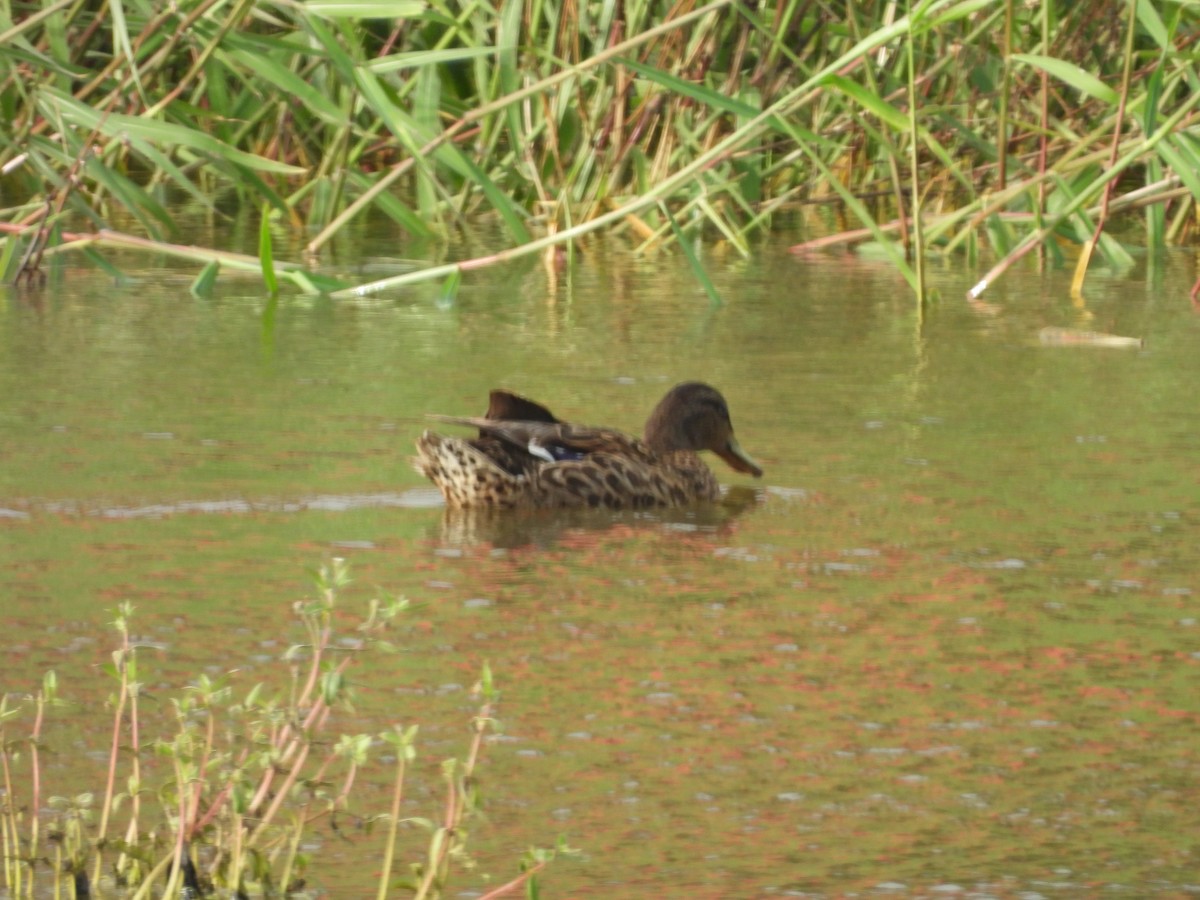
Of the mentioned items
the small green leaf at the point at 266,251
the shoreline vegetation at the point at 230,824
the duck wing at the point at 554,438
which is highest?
the small green leaf at the point at 266,251

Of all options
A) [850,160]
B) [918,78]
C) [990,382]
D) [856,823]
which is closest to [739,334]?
[990,382]

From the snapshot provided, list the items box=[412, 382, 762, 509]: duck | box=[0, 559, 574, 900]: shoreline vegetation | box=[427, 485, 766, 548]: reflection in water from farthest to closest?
box=[412, 382, 762, 509]: duck
box=[427, 485, 766, 548]: reflection in water
box=[0, 559, 574, 900]: shoreline vegetation

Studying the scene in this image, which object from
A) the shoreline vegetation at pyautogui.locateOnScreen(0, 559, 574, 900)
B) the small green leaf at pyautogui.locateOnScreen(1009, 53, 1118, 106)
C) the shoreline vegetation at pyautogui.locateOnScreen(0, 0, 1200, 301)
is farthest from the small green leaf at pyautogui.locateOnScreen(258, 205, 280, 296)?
the shoreline vegetation at pyautogui.locateOnScreen(0, 559, 574, 900)

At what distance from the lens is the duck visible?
6.86 m

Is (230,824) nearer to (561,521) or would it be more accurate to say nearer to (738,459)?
(561,521)

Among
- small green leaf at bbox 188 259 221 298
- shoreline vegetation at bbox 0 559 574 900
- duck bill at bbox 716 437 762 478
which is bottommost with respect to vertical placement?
shoreline vegetation at bbox 0 559 574 900

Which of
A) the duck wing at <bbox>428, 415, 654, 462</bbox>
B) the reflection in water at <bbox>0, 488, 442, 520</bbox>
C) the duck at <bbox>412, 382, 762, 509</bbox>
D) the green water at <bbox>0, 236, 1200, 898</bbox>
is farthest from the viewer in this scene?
the duck wing at <bbox>428, 415, 654, 462</bbox>

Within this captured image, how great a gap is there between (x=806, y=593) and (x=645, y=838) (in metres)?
1.82

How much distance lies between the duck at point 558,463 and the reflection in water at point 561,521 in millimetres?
39

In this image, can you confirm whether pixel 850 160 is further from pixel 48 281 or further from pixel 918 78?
pixel 48 281

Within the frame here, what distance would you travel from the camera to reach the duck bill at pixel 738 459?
727 centimetres

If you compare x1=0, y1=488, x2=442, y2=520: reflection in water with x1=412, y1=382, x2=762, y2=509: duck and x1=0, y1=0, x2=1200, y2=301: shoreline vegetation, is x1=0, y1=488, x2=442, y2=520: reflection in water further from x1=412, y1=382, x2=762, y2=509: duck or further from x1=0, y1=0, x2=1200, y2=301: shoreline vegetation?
x1=0, y1=0, x2=1200, y2=301: shoreline vegetation

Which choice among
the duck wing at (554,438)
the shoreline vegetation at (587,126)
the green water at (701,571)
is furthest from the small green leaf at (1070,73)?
the duck wing at (554,438)

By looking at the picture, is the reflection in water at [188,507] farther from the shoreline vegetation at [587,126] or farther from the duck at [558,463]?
the shoreline vegetation at [587,126]
